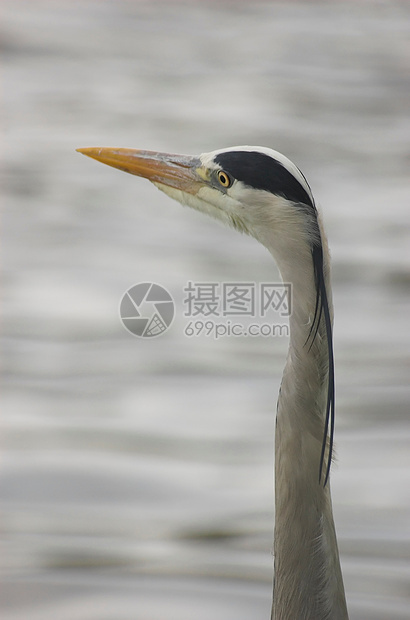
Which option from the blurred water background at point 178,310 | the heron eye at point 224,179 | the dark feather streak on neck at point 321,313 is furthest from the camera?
the blurred water background at point 178,310

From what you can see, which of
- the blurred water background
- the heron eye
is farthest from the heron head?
the blurred water background

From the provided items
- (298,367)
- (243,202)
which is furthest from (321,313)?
(243,202)

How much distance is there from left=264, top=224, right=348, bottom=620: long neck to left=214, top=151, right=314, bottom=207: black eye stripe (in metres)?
0.08

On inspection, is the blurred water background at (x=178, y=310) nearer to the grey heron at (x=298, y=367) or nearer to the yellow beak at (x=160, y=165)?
the grey heron at (x=298, y=367)

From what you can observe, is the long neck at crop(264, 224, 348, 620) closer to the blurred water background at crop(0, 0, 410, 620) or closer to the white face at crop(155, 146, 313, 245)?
the white face at crop(155, 146, 313, 245)

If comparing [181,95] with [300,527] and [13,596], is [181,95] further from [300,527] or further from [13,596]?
[300,527]

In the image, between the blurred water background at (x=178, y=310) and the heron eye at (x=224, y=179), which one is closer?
the heron eye at (x=224, y=179)

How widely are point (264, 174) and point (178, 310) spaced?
1.77 meters

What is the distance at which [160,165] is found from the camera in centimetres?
154

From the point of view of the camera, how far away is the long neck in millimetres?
1316

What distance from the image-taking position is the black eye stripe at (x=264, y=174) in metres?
1.31

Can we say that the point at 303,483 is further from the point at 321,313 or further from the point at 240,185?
the point at 240,185

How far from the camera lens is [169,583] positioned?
2047 mm

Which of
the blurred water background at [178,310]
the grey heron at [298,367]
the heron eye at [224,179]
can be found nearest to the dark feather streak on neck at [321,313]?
the grey heron at [298,367]
